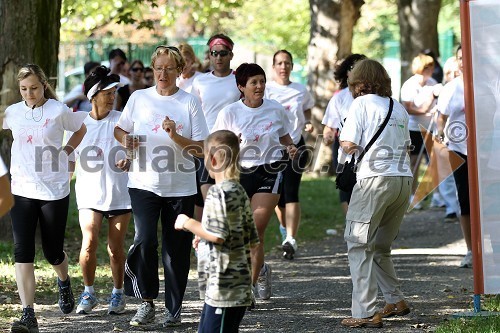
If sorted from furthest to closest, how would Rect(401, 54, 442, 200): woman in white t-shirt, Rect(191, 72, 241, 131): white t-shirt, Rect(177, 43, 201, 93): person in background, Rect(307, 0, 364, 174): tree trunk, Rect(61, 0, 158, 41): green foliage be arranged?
Rect(307, 0, 364, 174): tree trunk → Rect(61, 0, 158, 41): green foliage → Rect(401, 54, 442, 200): woman in white t-shirt → Rect(177, 43, 201, 93): person in background → Rect(191, 72, 241, 131): white t-shirt

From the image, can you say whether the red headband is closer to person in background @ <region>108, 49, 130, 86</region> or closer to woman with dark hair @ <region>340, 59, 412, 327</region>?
woman with dark hair @ <region>340, 59, 412, 327</region>

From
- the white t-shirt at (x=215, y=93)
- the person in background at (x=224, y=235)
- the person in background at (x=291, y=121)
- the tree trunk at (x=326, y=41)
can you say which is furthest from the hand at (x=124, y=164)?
the tree trunk at (x=326, y=41)

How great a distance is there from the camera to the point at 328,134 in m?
11.2

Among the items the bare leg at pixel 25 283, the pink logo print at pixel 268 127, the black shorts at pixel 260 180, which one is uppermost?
Result: the pink logo print at pixel 268 127

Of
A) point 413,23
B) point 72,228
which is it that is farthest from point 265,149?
point 413,23

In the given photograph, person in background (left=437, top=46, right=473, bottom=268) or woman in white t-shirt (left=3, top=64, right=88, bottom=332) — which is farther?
person in background (left=437, top=46, right=473, bottom=268)

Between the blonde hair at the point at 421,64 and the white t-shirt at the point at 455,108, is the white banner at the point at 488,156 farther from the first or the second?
the blonde hair at the point at 421,64

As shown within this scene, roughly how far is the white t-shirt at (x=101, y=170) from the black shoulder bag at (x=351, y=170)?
185 centimetres

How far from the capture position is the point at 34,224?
27.2 feet

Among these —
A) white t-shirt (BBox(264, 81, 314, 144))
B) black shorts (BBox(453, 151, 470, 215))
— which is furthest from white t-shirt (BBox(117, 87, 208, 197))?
white t-shirt (BBox(264, 81, 314, 144))

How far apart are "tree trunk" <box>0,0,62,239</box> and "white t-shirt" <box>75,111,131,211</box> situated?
10.2ft

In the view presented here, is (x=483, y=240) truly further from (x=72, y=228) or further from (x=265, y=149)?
(x=72, y=228)

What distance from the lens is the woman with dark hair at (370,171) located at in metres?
8.23

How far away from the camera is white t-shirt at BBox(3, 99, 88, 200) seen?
325 inches
